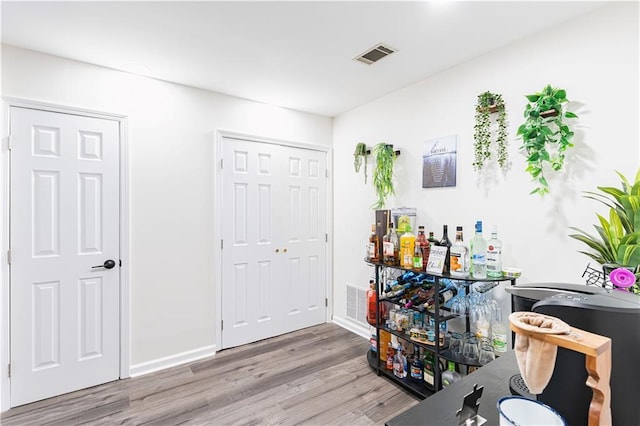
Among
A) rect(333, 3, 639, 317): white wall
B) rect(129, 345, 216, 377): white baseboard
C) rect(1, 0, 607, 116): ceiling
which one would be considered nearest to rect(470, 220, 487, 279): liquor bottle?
rect(333, 3, 639, 317): white wall

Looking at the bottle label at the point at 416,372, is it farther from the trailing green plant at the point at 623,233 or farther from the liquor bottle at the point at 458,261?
the trailing green plant at the point at 623,233

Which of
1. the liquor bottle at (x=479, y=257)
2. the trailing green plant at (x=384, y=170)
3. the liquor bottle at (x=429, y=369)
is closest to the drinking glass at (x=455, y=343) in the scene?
the liquor bottle at (x=429, y=369)

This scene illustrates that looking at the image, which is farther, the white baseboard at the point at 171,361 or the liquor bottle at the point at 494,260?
the white baseboard at the point at 171,361

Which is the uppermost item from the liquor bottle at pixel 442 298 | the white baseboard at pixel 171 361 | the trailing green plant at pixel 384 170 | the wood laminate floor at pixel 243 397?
the trailing green plant at pixel 384 170

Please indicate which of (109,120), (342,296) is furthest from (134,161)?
(342,296)

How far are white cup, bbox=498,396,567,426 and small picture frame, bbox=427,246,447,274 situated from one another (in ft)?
4.57

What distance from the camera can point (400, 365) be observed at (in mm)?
2418

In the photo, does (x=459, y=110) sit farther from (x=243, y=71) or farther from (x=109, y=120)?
(x=109, y=120)

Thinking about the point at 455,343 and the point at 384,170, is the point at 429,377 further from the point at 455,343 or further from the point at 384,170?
the point at 384,170

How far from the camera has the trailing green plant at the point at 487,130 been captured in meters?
2.12

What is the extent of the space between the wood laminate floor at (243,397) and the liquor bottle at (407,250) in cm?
100

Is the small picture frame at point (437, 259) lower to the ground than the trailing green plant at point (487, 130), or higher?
lower

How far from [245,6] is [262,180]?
1.73 metres

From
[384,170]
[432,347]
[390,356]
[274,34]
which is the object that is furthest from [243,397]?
[274,34]
